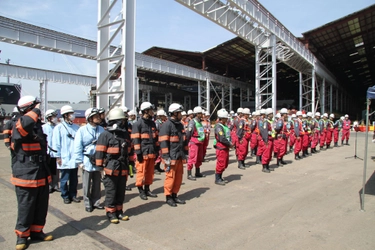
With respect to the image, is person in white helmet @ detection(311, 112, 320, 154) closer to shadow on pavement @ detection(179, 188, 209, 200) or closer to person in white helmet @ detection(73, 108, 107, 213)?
shadow on pavement @ detection(179, 188, 209, 200)

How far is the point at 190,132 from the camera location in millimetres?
8055

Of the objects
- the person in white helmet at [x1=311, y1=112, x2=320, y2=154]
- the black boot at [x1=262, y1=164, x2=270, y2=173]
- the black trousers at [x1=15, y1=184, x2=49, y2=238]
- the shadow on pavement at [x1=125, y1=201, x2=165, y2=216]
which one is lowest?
the shadow on pavement at [x1=125, y1=201, x2=165, y2=216]

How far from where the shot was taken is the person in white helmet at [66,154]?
537 centimetres

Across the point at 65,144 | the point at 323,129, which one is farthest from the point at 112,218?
the point at 323,129

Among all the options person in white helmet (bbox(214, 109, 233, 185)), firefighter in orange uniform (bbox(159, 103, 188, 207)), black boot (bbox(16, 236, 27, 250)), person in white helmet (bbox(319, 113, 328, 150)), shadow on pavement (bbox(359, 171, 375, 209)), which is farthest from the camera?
person in white helmet (bbox(319, 113, 328, 150))

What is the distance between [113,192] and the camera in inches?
168

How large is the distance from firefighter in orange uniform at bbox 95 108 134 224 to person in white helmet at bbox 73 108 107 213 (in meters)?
0.58

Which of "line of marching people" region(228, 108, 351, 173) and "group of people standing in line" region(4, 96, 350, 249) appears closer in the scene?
"group of people standing in line" region(4, 96, 350, 249)

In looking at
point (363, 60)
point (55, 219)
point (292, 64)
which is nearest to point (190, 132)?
point (55, 219)

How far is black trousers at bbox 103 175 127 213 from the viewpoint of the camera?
14.0 feet

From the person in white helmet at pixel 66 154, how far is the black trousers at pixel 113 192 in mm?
1458

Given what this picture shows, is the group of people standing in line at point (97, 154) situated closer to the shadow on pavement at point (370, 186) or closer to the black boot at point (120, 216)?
the black boot at point (120, 216)

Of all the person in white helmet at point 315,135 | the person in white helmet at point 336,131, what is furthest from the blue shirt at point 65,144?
the person in white helmet at point 336,131

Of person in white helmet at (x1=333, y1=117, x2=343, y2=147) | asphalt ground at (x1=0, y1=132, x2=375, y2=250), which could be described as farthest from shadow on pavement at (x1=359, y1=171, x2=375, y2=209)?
person in white helmet at (x1=333, y1=117, x2=343, y2=147)
